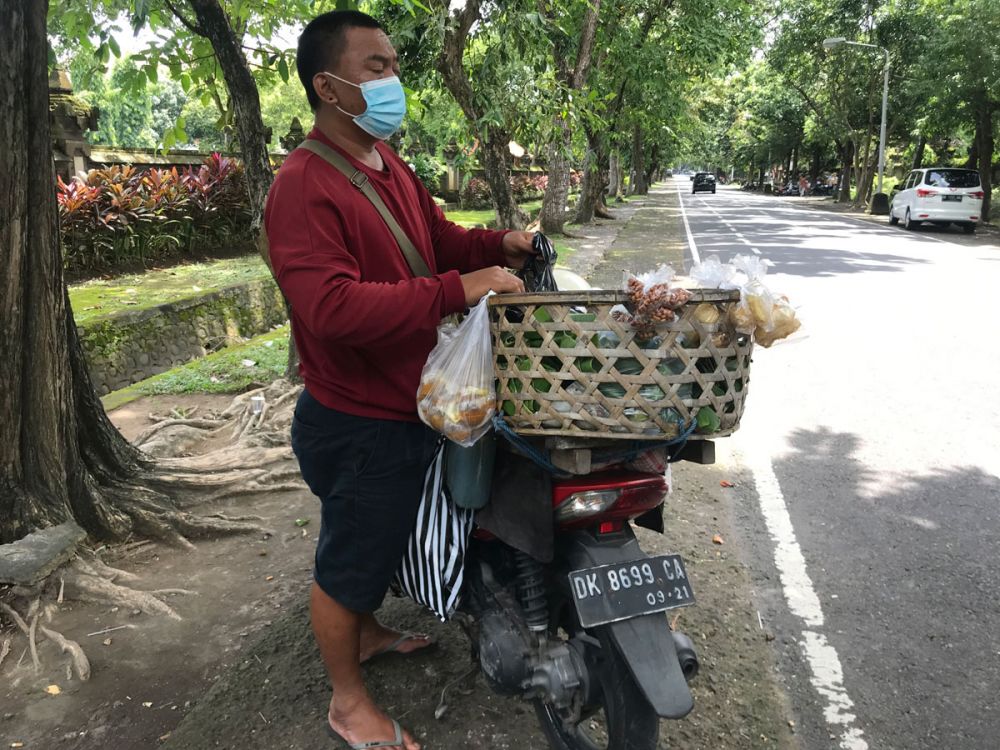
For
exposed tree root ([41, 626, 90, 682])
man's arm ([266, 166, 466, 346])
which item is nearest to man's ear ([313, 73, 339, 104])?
man's arm ([266, 166, 466, 346])

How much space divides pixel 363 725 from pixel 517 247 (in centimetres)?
148

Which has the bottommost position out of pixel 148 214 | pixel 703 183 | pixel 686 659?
pixel 703 183

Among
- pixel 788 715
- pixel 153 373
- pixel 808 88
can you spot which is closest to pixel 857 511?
pixel 788 715

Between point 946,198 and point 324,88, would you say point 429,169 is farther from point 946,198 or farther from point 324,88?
point 324,88

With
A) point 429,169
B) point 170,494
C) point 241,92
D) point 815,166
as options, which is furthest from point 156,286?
point 815,166

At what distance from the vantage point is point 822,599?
3.14 metres

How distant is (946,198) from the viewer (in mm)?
19219

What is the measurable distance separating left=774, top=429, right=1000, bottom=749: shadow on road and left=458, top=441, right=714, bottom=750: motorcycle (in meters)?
0.99

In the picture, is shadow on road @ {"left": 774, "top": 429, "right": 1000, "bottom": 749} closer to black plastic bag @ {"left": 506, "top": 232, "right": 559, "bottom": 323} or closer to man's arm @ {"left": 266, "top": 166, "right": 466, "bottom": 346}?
black plastic bag @ {"left": 506, "top": 232, "right": 559, "bottom": 323}

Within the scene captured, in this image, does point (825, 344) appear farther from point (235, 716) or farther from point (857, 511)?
point (235, 716)

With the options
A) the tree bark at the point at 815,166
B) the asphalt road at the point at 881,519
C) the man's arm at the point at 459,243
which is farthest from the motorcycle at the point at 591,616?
the tree bark at the point at 815,166

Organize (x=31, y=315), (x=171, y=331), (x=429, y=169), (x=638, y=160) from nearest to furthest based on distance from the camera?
(x=31, y=315) < (x=171, y=331) < (x=429, y=169) < (x=638, y=160)

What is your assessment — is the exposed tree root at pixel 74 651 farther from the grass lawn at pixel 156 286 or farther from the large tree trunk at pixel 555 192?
the large tree trunk at pixel 555 192

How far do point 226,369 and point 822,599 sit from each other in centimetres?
478
